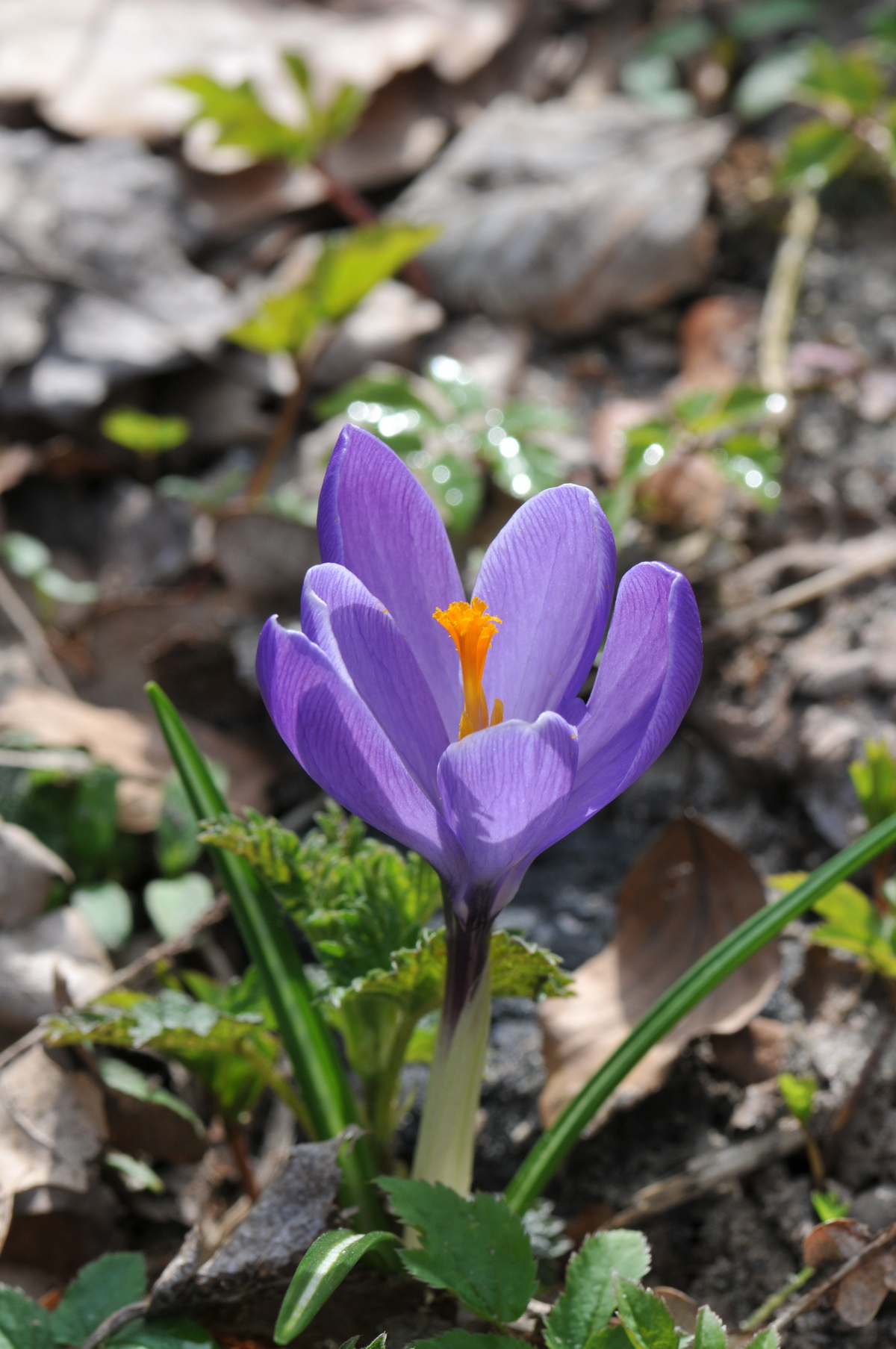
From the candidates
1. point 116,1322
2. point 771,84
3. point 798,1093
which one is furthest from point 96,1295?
point 771,84

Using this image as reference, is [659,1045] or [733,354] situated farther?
[733,354]

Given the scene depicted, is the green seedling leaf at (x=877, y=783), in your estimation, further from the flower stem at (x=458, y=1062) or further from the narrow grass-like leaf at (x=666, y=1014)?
the flower stem at (x=458, y=1062)

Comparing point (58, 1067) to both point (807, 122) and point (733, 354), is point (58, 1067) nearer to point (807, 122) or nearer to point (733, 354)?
point (733, 354)

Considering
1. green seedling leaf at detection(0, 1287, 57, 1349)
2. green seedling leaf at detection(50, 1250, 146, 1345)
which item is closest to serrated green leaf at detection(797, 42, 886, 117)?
green seedling leaf at detection(50, 1250, 146, 1345)

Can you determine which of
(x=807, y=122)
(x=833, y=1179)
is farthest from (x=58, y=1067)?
(x=807, y=122)

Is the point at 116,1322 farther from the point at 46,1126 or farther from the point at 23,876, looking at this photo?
the point at 23,876

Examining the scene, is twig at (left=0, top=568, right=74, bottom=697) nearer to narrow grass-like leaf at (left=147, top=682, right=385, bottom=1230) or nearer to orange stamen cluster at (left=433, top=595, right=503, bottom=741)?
narrow grass-like leaf at (left=147, top=682, right=385, bottom=1230)

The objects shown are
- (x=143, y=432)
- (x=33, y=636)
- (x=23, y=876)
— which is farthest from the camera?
(x=143, y=432)

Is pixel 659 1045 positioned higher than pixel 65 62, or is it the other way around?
pixel 65 62
